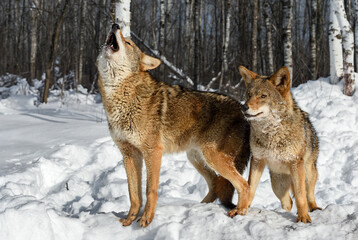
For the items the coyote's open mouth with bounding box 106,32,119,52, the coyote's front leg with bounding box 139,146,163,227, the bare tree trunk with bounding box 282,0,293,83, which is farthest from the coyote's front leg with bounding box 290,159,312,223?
the bare tree trunk with bounding box 282,0,293,83

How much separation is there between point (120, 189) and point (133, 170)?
1.53 metres

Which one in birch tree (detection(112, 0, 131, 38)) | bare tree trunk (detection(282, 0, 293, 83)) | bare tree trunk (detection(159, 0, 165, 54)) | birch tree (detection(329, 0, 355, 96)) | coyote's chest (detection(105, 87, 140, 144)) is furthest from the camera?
bare tree trunk (detection(159, 0, 165, 54))

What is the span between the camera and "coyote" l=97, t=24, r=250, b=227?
129 inches

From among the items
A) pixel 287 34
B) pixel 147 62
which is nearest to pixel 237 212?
pixel 147 62

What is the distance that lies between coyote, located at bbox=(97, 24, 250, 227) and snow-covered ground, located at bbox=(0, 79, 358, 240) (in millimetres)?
339

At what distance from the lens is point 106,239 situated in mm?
2898

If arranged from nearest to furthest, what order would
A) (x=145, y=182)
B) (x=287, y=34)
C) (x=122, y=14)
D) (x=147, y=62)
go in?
1. (x=147, y=62)
2. (x=145, y=182)
3. (x=122, y=14)
4. (x=287, y=34)

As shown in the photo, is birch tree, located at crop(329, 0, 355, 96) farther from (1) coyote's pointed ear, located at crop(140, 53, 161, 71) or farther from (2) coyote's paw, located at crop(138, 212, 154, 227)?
(2) coyote's paw, located at crop(138, 212, 154, 227)

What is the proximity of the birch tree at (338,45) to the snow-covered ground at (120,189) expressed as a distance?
393mm

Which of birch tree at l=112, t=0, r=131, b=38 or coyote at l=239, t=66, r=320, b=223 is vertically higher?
birch tree at l=112, t=0, r=131, b=38

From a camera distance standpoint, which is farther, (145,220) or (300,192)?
(145,220)

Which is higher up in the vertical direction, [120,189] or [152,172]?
[152,172]

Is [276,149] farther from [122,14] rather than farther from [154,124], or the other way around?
[122,14]

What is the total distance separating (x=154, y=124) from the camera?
132 inches
